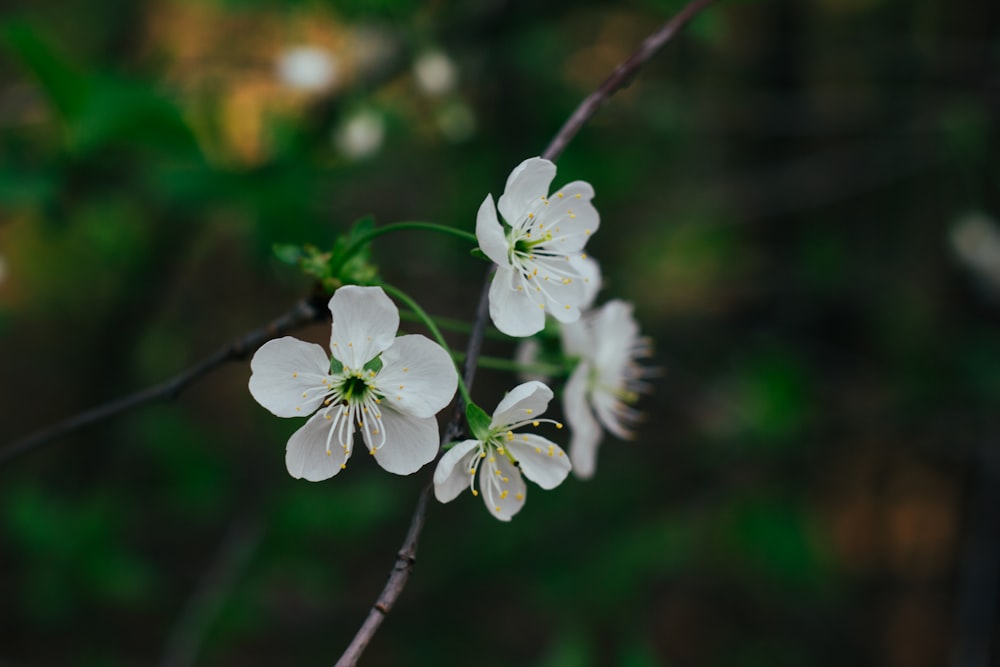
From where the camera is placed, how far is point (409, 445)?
0.87 metres

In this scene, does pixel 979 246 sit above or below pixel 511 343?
above

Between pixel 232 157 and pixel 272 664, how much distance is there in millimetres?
2042

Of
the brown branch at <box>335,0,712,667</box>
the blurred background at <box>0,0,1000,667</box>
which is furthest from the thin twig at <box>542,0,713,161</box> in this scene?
the blurred background at <box>0,0,1000,667</box>

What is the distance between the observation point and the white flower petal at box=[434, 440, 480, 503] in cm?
78

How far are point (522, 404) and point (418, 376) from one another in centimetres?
11

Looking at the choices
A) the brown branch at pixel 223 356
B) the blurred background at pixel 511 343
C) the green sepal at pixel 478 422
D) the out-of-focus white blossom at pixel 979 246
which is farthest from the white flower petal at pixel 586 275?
the out-of-focus white blossom at pixel 979 246

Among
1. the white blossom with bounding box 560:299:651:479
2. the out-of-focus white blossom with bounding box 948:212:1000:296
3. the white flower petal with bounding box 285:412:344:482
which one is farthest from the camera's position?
the out-of-focus white blossom with bounding box 948:212:1000:296

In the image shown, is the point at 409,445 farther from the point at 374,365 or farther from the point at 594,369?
the point at 594,369

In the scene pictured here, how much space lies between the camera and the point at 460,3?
249cm

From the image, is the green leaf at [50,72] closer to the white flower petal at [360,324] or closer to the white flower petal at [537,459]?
the white flower petal at [360,324]

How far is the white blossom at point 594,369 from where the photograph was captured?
1.12 m

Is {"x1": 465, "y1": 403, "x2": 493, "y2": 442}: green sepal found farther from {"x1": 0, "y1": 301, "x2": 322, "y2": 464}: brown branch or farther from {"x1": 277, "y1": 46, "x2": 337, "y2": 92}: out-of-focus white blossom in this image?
{"x1": 277, "y1": 46, "x2": 337, "y2": 92}: out-of-focus white blossom

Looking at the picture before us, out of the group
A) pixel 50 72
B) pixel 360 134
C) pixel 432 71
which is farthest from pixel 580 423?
pixel 432 71

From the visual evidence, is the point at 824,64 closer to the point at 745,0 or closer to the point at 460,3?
the point at 460,3
